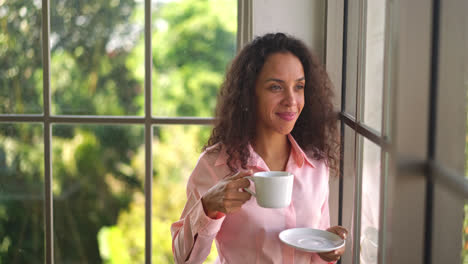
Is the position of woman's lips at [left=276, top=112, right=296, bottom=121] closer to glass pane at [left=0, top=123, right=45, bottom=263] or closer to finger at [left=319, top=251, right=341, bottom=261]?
finger at [left=319, top=251, right=341, bottom=261]

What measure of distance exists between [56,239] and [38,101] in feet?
1.98

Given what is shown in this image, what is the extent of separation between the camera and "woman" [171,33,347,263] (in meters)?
1.44

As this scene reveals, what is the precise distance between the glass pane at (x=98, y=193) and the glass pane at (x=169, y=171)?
0.22ft

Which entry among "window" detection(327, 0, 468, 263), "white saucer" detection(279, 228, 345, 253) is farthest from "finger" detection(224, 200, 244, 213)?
"window" detection(327, 0, 468, 263)

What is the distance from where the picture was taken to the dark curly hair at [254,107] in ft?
4.93

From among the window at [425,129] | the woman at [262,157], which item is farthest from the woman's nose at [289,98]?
the window at [425,129]

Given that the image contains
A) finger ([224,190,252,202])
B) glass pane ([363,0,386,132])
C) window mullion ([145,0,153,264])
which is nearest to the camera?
glass pane ([363,0,386,132])

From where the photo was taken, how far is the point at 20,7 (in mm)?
1988

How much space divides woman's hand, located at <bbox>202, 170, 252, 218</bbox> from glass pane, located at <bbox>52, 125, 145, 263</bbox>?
0.76m

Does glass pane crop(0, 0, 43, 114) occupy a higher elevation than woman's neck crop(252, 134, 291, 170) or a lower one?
higher

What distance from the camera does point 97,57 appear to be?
2004 mm

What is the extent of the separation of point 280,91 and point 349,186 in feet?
1.55

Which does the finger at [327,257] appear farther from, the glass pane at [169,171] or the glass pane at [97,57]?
the glass pane at [97,57]

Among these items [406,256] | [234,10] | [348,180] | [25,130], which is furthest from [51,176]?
[406,256]
